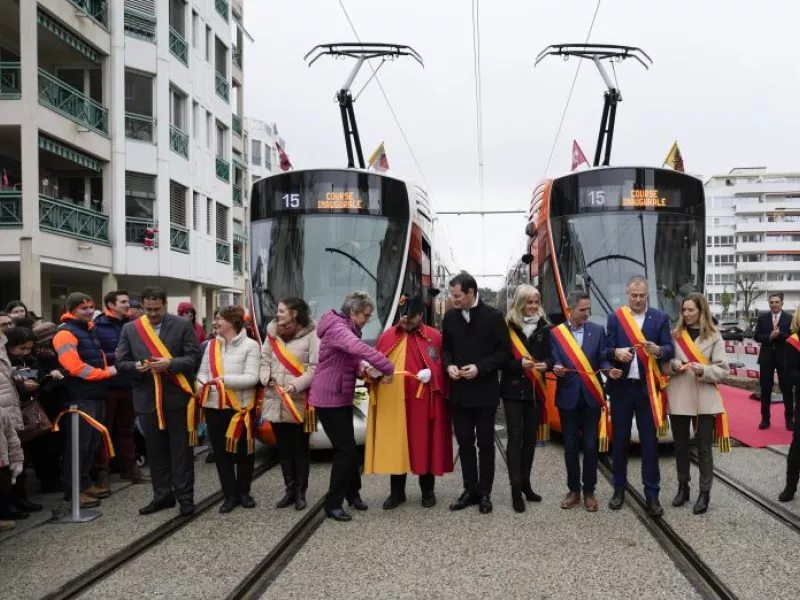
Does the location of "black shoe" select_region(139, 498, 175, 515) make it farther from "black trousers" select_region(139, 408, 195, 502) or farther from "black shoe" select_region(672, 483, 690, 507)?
"black shoe" select_region(672, 483, 690, 507)

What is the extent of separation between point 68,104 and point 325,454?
15.2 m

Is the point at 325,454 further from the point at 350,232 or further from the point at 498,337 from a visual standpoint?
the point at 498,337

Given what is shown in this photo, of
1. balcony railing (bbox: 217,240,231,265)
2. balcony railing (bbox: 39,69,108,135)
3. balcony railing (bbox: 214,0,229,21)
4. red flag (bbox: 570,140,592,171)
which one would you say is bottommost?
balcony railing (bbox: 217,240,231,265)

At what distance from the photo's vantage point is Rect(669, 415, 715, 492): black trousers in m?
6.82

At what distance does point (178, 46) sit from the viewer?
87.9ft

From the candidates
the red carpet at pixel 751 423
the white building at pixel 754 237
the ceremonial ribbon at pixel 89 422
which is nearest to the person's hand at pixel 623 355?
the red carpet at pixel 751 423

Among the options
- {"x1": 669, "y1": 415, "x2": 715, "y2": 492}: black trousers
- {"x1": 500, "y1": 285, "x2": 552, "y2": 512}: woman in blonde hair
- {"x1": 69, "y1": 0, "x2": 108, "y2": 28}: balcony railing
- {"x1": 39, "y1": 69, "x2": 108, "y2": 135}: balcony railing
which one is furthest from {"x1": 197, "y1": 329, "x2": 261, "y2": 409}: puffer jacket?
{"x1": 69, "y1": 0, "x2": 108, "y2": 28}: balcony railing

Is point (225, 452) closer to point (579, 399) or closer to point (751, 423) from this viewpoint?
point (579, 399)

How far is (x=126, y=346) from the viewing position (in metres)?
7.23

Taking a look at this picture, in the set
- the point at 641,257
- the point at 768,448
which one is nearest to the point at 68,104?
the point at 641,257

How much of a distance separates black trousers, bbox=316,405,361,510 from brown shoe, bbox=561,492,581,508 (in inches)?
73.6

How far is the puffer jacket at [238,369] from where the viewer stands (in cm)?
708

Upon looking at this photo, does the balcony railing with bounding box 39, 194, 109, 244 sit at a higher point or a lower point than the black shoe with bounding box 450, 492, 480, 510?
higher

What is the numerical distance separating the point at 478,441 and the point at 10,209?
1609cm
